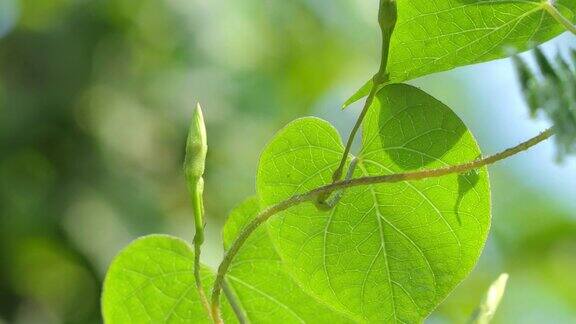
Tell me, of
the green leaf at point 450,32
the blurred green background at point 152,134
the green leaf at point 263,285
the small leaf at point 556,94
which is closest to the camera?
the small leaf at point 556,94

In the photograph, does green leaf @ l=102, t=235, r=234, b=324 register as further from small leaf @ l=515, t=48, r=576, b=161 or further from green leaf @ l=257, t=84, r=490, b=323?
small leaf @ l=515, t=48, r=576, b=161

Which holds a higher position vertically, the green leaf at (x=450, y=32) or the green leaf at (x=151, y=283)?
the green leaf at (x=450, y=32)

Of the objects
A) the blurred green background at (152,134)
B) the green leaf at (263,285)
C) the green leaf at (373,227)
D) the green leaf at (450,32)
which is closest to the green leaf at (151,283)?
the green leaf at (263,285)

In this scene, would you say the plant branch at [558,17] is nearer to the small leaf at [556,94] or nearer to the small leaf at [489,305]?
the small leaf at [556,94]

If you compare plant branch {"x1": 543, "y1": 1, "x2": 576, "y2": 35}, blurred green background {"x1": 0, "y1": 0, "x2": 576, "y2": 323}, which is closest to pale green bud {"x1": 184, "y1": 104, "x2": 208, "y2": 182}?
plant branch {"x1": 543, "y1": 1, "x2": 576, "y2": 35}

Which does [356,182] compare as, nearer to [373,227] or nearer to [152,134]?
[373,227]

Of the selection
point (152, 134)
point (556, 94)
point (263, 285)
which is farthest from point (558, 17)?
point (152, 134)

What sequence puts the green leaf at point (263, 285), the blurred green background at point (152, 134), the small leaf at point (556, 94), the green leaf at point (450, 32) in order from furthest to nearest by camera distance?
the blurred green background at point (152, 134), the green leaf at point (263, 285), the green leaf at point (450, 32), the small leaf at point (556, 94)

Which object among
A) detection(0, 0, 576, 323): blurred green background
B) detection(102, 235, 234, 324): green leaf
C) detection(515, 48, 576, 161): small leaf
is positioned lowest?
detection(0, 0, 576, 323): blurred green background

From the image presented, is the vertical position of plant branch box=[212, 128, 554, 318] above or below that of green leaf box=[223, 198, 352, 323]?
above
